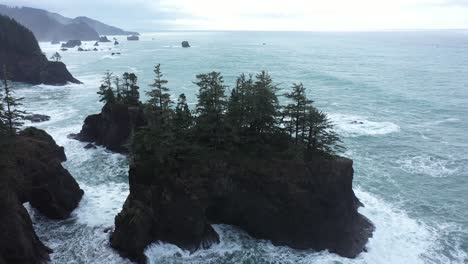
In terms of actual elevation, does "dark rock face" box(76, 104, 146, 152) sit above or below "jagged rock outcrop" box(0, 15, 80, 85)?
below

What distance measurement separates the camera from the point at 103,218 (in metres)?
41.8

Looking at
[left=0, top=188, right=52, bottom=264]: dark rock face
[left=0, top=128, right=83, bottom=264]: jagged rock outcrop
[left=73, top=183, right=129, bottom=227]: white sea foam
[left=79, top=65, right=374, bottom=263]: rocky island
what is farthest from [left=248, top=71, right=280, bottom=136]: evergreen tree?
[left=0, top=188, right=52, bottom=264]: dark rock face

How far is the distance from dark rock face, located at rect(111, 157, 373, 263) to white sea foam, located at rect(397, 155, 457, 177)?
2285cm

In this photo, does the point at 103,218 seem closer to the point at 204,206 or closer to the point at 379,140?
the point at 204,206

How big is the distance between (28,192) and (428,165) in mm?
61293

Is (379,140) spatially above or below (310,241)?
above

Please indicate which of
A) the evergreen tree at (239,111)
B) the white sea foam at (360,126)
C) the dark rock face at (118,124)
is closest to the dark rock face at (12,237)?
the evergreen tree at (239,111)

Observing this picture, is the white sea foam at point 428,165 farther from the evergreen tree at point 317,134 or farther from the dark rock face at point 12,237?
the dark rock face at point 12,237

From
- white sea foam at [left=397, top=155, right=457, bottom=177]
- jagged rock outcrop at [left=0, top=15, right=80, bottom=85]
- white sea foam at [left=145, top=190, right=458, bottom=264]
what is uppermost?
jagged rock outcrop at [left=0, top=15, right=80, bottom=85]

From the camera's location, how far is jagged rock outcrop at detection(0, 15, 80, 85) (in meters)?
123

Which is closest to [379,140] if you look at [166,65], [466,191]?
[466,191]

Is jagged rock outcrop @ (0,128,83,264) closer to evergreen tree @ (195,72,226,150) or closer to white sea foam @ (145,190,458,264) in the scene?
white sea foam @ (145,190,458,264)

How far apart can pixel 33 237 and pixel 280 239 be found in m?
26.2

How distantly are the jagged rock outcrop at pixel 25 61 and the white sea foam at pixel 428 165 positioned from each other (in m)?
112
